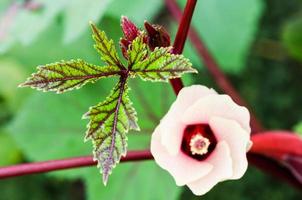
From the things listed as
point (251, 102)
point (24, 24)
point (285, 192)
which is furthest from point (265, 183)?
point (24, 24)

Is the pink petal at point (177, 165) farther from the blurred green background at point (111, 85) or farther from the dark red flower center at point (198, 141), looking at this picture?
the blurred green background at point (111, 85)

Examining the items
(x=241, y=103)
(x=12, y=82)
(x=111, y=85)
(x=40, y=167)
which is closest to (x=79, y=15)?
(x=111, y=85)

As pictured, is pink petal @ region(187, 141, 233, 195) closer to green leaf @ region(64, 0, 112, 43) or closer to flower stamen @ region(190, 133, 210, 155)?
flower stamen @ region(190, 133, 210, 155)

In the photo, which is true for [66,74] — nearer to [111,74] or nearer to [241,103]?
[111,74]

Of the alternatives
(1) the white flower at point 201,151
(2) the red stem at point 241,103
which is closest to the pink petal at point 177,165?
(1) the white flower at point 201,151

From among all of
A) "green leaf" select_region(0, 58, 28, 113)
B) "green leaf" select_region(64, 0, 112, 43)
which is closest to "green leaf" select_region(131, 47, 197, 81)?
"green leaf" select_region(64, 0, 112, 43)

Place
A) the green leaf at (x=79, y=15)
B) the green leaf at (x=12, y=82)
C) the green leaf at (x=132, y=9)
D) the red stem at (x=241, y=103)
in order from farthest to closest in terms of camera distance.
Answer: the green leaf at (x=12, y=82), the green leaf at (x=132, y=9), the green leaf at (x=79, y=15), the red stem at (x=241, y=103)
